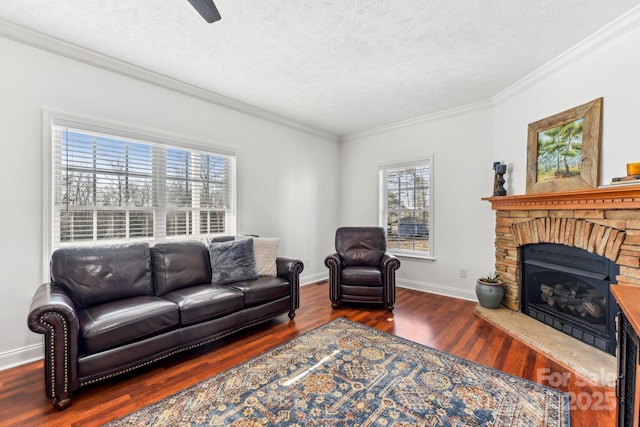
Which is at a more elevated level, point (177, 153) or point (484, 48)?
point (484, 48)

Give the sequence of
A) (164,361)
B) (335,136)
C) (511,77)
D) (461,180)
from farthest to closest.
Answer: (335,136) → (461,180) → (511,77) → (164,361)

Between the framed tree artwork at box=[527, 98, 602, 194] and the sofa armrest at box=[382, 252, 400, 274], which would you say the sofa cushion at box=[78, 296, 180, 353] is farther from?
the framed tree artwork at box=[527, 98, 602, 194]

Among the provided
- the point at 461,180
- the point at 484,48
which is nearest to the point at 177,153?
the point at 484,48

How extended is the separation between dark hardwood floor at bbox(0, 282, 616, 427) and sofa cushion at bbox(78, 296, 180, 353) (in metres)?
0.35

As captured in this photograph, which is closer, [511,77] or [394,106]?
[511,77]

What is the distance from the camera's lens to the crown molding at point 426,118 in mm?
3912

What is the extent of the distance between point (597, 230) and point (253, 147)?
398 centimetres

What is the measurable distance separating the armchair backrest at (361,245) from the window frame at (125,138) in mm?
1607

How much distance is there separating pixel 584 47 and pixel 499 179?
58.2 inches

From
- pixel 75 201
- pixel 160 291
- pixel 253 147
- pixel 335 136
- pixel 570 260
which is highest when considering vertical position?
pixel 335 136

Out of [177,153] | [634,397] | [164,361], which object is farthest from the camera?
[177,153]

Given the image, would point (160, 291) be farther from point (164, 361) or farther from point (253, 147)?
point (253, 147)

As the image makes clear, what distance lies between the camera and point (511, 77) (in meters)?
3.20

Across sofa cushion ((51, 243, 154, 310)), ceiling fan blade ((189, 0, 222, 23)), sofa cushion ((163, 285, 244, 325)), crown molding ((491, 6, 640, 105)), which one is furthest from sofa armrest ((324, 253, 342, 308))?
crown molding ((491, 6, 640, 105))
